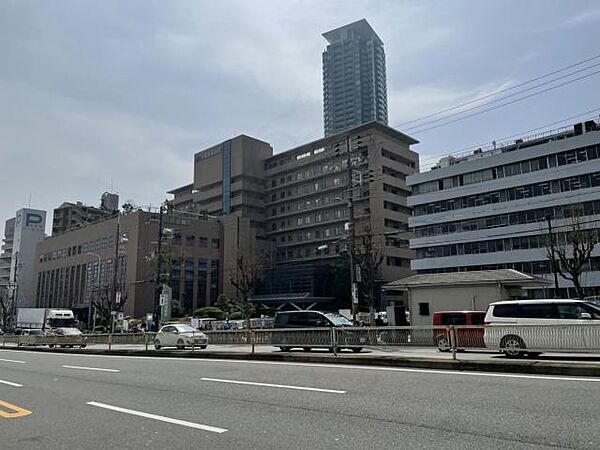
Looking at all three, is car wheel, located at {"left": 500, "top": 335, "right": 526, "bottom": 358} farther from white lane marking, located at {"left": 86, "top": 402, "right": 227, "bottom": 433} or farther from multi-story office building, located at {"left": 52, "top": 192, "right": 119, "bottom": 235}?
multi-story office building, located at {"left": 52, "top": 192, "right": 119, "bottom": 235}

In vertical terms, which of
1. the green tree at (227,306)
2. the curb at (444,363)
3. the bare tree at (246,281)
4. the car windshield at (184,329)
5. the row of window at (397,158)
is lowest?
the curb at (444,363)

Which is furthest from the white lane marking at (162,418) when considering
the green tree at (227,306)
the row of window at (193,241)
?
the row of window at (193,241)

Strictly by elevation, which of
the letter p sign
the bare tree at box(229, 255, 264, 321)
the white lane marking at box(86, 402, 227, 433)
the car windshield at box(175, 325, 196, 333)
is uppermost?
the letter p sign

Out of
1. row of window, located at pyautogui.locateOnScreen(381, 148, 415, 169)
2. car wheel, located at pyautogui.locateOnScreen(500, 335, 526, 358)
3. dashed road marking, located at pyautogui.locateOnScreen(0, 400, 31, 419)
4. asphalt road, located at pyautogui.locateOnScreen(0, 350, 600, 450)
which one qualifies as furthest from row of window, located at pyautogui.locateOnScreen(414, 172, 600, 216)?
dashed road marking, located at pyautogui.locateOnScreen(0, 400, 31, 419)

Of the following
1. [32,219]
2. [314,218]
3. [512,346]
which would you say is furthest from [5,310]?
[512,346]

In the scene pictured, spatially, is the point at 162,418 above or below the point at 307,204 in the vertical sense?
below

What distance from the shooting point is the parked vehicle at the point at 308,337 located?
18484 mm

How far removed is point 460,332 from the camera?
1544cm

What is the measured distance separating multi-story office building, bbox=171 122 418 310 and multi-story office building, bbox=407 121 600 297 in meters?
10.1

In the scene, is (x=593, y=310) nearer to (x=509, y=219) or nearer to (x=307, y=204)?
(x=509, y=219)

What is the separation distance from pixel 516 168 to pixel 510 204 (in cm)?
467

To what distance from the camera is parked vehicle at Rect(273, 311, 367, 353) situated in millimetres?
18484

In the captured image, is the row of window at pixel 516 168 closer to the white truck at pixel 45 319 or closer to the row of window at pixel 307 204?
the row of window at pixel 307 204

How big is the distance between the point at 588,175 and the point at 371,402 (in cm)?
5926
